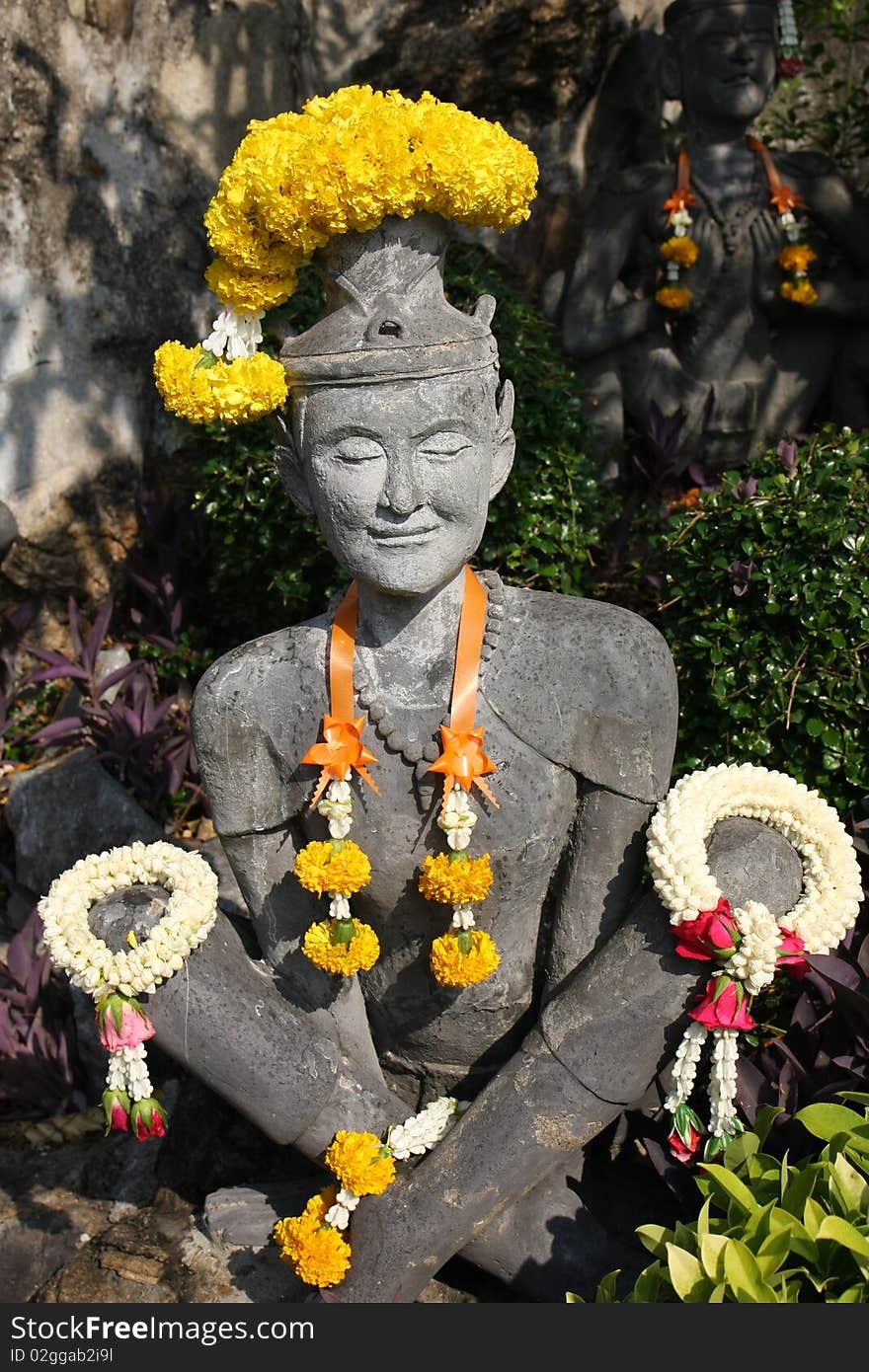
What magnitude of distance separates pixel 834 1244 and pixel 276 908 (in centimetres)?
126

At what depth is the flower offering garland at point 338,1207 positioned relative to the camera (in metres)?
2.79

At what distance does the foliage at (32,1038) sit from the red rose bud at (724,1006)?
198 centimetres

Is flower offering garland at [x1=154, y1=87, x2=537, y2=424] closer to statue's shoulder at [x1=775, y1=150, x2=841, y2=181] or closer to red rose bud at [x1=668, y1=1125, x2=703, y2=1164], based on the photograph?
red rose bud at [x1=668, y1=1125, x2=703, y2=1164]

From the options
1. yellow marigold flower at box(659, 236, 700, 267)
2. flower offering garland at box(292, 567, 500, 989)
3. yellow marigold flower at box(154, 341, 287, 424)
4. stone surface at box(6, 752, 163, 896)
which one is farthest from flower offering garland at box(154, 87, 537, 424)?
yellow marigold flower at box(659, 236, 700, 267)

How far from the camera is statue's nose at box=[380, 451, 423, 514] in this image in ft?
8.47

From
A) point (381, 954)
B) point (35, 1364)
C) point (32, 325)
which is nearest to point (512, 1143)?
point (381, 954)

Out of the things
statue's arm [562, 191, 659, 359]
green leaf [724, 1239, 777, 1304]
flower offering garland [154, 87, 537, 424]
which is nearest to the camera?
green leaf [724, 1239, 777, 1304]

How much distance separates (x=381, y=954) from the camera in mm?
3027

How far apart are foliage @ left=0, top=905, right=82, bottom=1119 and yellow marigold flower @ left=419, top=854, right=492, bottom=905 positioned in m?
1.67

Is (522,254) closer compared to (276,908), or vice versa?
(276,908)

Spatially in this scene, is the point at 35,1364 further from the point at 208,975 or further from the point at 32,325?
the point at 32,325

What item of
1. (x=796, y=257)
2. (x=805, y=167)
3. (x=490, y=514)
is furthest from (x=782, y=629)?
(x=805, y=167)

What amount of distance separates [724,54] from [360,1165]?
4317mm

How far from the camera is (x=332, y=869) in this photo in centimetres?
271
